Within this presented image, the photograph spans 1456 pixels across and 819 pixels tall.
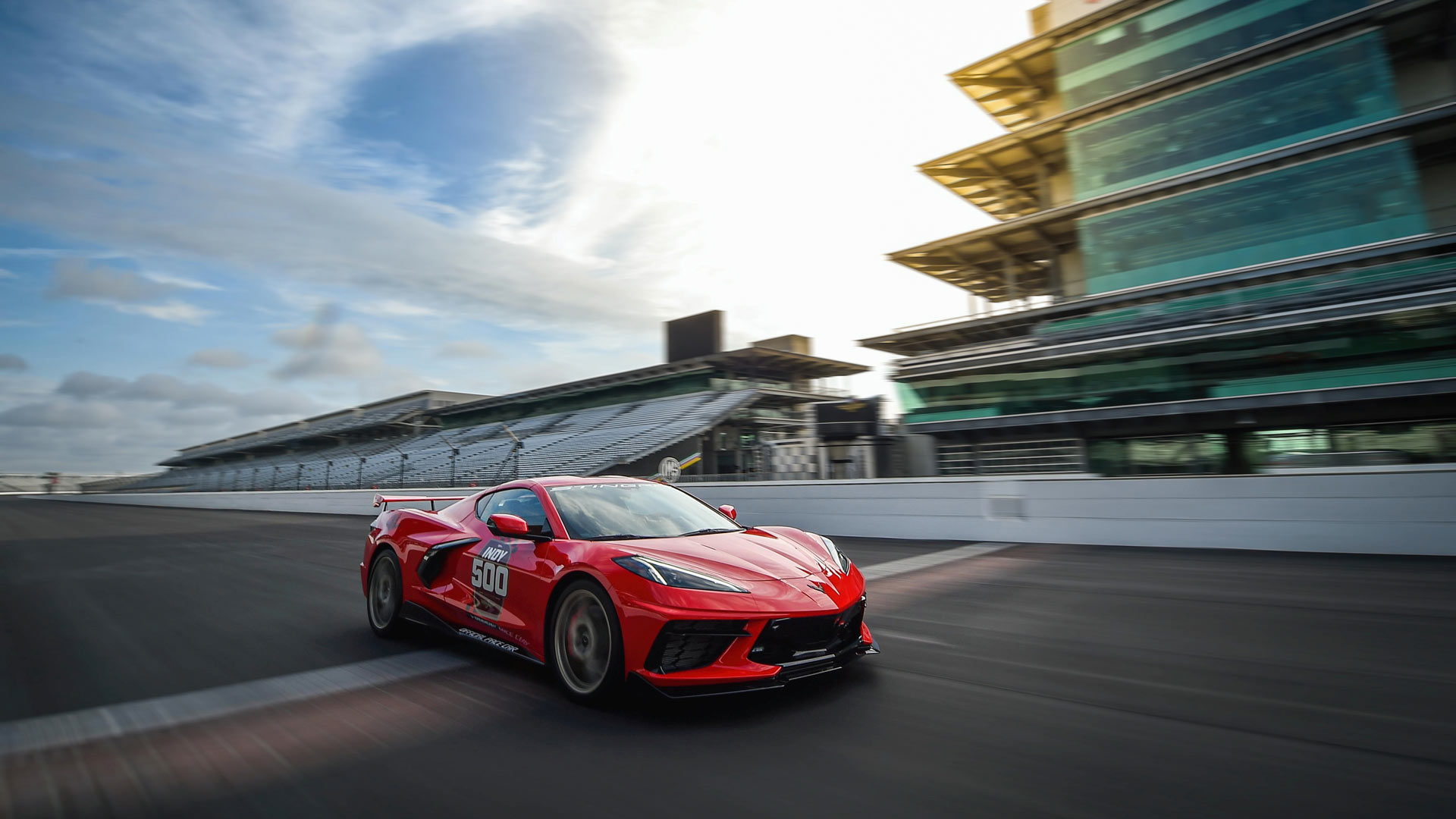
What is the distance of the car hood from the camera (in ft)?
12.8

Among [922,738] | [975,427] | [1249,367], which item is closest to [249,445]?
[975,427]

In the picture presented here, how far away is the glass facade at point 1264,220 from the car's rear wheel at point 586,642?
30128mm

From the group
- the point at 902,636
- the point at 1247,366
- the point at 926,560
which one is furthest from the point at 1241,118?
the point at 902,636

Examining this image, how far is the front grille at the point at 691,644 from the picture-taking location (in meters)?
3.53

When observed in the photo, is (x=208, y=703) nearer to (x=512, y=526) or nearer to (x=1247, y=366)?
(x=512, y=526)

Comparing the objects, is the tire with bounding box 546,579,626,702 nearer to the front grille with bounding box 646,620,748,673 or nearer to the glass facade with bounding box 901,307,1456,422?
the front grille with bounding box 646,620,748,673

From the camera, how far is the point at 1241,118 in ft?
95.5

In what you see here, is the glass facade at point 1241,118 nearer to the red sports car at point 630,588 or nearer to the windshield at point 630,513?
the windshield at point 630,513

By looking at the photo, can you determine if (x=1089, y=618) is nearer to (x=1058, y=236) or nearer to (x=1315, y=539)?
(x=1315, y=539)

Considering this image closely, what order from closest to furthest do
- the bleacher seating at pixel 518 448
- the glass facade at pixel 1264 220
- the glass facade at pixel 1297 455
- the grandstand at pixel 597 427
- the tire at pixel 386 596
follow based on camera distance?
1. the tire at pixel 386 596
2. the glass facade at pixel 1297 455
3. the glass facade at pixel 1264 220
4. the bleacher seating at pixel 518 448
5. the grandstand at pixel 597 427

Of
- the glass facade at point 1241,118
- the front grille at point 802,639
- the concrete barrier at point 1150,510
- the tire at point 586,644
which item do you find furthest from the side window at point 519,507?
the glass facade at point 1241,118

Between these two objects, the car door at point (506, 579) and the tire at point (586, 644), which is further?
the car door at point (506, 579)

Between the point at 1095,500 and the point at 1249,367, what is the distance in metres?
15.1

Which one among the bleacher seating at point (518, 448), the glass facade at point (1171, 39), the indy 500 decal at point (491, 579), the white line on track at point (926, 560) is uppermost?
the glass facade at point (1171, 39)
